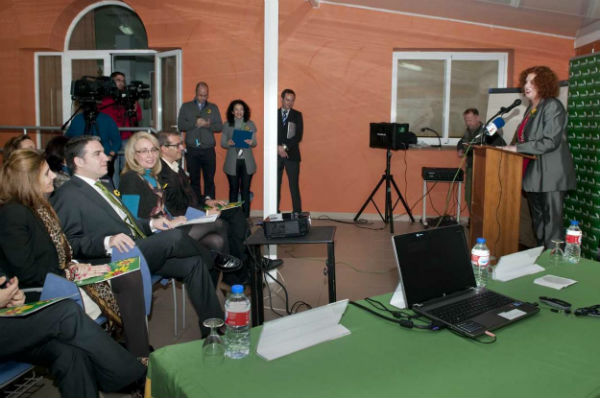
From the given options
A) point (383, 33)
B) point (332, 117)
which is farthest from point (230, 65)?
point (383, 33)

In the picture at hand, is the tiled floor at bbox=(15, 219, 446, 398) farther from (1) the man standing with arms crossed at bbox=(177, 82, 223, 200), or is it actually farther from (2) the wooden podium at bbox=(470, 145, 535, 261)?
(1) the man standing with arms crossed at bbox=(177, 82, 223, 200)

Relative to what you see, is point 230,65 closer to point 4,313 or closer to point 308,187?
point 308,187

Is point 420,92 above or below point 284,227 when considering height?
above

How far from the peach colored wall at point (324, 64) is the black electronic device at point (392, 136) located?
0.55 m

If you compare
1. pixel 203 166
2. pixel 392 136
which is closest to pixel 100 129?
pixel 203 166

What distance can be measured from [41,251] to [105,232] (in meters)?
0.52

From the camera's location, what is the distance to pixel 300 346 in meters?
1.44

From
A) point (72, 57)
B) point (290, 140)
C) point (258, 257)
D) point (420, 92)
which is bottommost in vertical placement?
point (258, 257)

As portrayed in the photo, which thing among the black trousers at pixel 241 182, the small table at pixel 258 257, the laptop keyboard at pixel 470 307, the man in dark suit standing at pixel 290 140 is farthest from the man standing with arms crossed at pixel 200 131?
the laptop keyboard at pixel 470 307

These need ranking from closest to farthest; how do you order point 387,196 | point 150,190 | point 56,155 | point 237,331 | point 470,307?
1. point 237,331
2. point 470,307
3. point 150,190
4. point 56,155
5. point 387,196

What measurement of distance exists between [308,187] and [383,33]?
227 centimetres

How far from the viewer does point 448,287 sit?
1856mm

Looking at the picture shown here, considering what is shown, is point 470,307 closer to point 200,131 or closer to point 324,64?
point 200,131

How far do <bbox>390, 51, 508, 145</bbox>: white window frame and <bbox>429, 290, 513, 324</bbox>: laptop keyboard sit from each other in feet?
17.5
